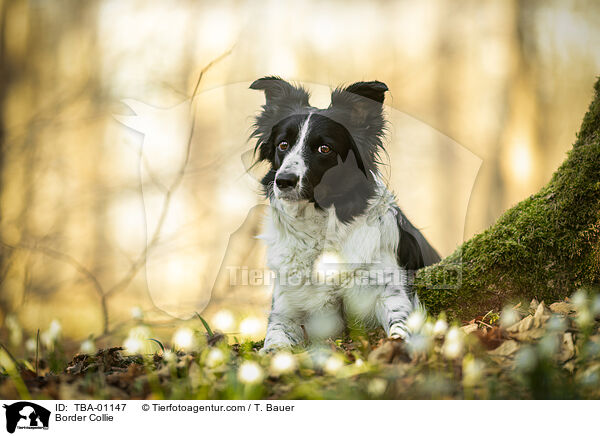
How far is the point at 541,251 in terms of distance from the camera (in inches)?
94.7

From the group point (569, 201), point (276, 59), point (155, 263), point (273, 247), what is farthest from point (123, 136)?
point (569, 201)

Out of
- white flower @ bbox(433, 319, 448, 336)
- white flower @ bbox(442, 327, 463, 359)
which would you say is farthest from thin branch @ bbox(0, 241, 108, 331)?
white flower @ bbox(442, 327, 463, 359)

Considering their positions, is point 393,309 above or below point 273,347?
above

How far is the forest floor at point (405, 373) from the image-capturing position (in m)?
1.54

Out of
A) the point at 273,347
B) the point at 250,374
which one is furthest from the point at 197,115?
the point at 250,374

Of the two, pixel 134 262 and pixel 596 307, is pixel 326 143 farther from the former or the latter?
pixel 134 262

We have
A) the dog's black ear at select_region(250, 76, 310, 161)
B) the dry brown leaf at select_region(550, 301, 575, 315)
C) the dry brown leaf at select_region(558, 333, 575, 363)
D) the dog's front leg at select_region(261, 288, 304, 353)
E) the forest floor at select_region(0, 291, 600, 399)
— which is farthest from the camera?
the dog's black ear at select_region(250, 76, 310, 161)

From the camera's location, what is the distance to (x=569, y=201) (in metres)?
2.38

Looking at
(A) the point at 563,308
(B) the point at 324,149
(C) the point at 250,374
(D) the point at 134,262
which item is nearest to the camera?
(C) the point at 250,374

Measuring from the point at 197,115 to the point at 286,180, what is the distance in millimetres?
1807

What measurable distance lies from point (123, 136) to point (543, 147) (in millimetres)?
3632

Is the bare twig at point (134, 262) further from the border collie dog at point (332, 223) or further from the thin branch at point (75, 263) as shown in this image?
the border collie dog at point (332, 223)

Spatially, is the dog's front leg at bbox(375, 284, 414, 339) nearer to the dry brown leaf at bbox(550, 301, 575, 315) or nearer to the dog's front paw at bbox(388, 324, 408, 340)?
the dog's front paw at bbox(388, 324, 408, 340)
